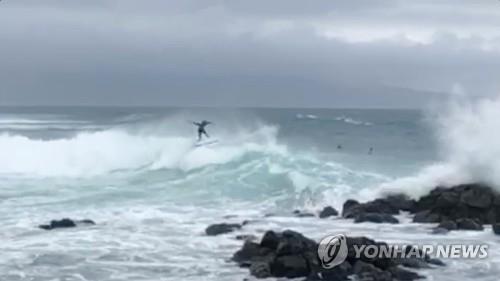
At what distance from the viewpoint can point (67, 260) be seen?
18219 mm

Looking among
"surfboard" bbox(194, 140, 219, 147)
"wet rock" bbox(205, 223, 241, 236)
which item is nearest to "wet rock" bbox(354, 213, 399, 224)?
"wet rock" bbox(205, 223, 241, 236)

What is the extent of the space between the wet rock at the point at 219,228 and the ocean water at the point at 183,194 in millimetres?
244

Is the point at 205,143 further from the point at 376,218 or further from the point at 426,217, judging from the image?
the point at 426,217

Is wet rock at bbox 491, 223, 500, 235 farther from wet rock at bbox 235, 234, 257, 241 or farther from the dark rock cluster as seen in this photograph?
wet rock at bbox 235, 234, 257, 241

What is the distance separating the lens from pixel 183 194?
31.0 metres

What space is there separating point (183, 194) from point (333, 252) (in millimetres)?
14836

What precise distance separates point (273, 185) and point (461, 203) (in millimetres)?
10539

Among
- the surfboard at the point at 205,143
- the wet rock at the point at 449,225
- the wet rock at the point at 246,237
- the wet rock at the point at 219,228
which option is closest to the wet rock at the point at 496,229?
the wet rock at the point at 449,225

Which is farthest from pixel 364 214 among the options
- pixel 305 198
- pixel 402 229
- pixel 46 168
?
pixel 46 168

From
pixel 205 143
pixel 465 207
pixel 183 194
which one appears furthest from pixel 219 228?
pixel 205 143

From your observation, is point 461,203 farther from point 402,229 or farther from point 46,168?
point 46,168

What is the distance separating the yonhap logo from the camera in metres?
16.4

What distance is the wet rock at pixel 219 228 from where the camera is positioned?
21273mm

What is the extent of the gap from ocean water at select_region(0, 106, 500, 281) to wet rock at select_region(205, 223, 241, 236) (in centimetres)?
24
